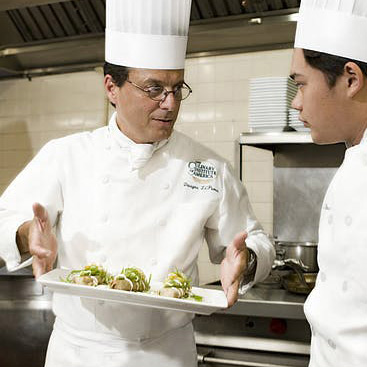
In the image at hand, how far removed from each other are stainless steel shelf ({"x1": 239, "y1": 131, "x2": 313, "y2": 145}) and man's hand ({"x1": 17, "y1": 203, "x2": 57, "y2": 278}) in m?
1.73

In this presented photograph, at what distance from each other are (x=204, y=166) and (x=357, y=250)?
914 mm

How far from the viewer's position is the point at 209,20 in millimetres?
3898

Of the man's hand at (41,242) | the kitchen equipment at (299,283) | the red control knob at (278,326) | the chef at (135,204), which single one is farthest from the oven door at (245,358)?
the man's hand at (41,242)

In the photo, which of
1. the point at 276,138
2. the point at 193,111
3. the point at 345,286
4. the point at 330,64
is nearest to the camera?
the point at 345,286

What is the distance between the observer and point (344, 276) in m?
1.35

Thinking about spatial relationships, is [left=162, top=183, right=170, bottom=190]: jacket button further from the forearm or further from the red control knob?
the red control knob

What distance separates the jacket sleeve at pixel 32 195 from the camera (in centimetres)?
201

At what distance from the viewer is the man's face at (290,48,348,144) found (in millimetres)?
1453

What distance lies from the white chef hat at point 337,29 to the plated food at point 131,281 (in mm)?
785

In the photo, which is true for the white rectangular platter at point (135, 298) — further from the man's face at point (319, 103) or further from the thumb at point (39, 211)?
the man's face at point (319, 103)

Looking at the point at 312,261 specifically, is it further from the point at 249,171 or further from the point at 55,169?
the point at 55,169

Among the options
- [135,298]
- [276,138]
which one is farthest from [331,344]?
[276,138]

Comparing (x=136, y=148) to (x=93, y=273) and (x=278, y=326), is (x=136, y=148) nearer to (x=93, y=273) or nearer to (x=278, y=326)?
(x=93, y=273)

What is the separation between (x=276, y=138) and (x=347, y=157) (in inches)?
72.3
